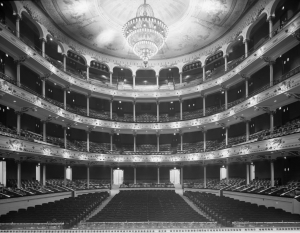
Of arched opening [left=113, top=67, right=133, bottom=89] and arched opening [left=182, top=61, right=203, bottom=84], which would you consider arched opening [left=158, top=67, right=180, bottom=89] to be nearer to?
arched opening [left=182, top=61, right=203, bottom=84]

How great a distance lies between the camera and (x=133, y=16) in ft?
93.5

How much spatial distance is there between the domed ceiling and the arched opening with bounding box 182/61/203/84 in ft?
15.7

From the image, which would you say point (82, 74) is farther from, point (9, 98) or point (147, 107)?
point (9, 98)

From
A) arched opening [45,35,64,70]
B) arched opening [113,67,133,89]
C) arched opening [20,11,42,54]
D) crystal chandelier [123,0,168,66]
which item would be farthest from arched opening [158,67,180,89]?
crystal chandelier [123,0,168,66]

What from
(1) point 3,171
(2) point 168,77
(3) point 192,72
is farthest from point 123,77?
(1) point 3,171

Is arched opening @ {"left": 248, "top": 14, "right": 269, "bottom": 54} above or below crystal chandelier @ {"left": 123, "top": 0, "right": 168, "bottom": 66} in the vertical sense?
above

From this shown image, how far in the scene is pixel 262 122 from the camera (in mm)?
26531

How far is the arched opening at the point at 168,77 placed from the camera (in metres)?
39.9

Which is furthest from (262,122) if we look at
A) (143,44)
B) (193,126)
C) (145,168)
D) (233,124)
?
(145,168)

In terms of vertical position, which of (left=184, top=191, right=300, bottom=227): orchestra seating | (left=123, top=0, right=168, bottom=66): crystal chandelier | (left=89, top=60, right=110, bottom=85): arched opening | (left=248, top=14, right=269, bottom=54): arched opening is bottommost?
(left=184, top=191, right=300, bottom=227): orchestra seating

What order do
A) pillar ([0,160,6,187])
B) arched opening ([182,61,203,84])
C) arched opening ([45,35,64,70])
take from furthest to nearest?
arched opening ([182,61,203,84])
arched opening ([45,35,64,70])
pillar ([0,160,6,187])

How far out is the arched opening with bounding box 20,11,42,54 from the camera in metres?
24.9

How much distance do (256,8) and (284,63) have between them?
6.20 m

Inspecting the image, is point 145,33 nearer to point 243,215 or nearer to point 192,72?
point 243,215
